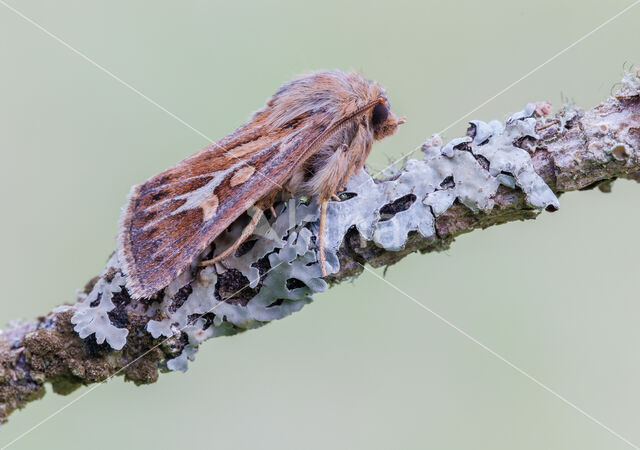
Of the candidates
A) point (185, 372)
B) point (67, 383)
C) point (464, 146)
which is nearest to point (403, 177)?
point (464, 146)

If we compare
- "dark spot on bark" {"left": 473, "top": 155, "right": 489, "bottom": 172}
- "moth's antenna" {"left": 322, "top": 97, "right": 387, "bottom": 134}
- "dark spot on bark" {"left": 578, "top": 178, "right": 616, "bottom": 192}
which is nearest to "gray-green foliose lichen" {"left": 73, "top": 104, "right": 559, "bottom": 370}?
"dark spot on bark" {"left": 473, "top": 155, "right": 489, "bottom": 172}

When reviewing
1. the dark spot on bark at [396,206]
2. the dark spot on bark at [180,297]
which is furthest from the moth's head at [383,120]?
the dark spot on bark at [180,297]

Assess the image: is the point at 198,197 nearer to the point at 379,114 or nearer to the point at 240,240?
the point at 240,240

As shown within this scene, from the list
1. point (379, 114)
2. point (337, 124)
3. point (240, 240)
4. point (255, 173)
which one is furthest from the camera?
point (379, 114)

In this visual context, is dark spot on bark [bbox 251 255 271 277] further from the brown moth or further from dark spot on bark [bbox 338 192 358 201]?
dark spot on bark [bbox 338 192 358 201]

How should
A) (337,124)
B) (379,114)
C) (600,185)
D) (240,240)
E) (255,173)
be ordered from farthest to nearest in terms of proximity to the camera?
(379,114)
(337,124)
(255,173)
(240,240)
(600,185)

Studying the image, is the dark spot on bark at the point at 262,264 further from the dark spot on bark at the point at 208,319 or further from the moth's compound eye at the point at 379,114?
the moth's compound eye at the point at 379,114

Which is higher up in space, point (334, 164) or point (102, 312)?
point (334, 164)

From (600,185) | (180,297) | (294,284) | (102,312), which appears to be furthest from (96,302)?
(600,185)
